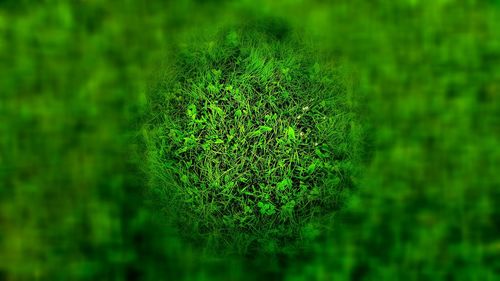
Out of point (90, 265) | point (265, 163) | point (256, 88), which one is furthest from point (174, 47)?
point (90, 265)

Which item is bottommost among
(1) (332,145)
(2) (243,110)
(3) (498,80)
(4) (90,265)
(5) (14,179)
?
(4) (90,265)

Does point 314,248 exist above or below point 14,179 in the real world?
below

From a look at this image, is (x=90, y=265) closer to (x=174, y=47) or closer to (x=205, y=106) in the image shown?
(x=205, y=106)

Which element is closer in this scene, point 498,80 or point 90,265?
point 90,265

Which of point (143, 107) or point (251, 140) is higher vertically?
point (143, 107)
